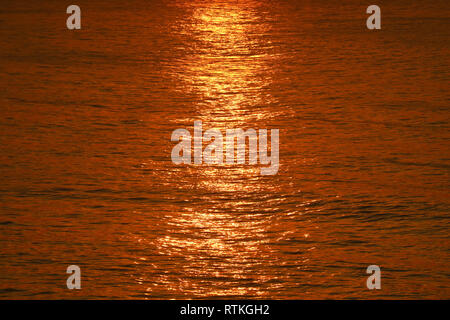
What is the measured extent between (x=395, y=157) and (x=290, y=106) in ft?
1.36

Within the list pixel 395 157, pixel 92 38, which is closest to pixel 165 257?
pixel 395 157

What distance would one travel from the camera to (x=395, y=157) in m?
1.82

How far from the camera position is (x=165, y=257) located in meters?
1.38

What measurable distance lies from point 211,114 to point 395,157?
495 mm

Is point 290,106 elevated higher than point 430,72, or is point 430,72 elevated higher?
point 430,72

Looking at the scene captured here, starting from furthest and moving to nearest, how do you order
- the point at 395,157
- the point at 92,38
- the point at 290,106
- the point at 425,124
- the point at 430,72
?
the point at 92,38 < the point at 430,72 < the point at 290,106 < the point at 425,124 < the point at 395,157

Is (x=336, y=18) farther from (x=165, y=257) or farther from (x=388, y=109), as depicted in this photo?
(x=165, y=257)

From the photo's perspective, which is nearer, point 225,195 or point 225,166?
point 225,195

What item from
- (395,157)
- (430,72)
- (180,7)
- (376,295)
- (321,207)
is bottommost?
(376,295)

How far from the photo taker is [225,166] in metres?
1.76

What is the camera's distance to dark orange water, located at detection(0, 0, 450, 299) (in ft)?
4.42

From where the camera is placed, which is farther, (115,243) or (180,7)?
(180,7)

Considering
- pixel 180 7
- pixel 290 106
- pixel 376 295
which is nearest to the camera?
pixel 376 295

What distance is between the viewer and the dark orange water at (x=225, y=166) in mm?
1348
